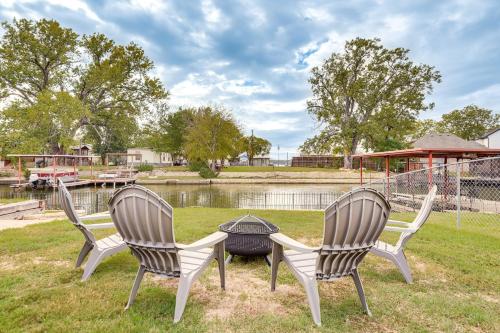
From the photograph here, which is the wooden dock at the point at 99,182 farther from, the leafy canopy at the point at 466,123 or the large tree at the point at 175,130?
the leafy canopy at the point at 466,123

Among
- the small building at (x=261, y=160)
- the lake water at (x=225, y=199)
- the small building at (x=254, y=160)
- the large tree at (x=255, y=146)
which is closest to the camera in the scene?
the lake water at (x=225, y=199)

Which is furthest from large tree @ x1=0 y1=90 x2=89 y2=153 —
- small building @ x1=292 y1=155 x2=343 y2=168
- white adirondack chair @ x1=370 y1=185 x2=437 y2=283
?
small building @ x1=292 y1=155 x2=343 y2=168

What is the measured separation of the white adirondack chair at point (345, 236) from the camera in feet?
8.11

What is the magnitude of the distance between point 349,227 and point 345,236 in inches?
3.4

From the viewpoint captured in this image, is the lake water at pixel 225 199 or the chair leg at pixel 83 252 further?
the lake water at pixel 225 199

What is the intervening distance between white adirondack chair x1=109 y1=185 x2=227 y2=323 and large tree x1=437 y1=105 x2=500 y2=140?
5205 cm

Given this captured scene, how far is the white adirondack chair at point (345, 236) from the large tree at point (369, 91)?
3294cm

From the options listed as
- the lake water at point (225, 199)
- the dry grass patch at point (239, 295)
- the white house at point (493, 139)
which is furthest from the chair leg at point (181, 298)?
the white house at point (493, 139)

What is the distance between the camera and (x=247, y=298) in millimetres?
3059

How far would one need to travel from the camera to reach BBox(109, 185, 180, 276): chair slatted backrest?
2.49m

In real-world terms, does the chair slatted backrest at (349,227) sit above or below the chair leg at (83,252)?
above

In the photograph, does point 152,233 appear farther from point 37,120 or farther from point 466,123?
point 466,123

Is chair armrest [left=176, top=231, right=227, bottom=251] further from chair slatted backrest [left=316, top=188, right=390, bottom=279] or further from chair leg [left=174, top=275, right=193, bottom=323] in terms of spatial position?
chair slatted backrest [left=316, top=188, right=390, bottom=279]

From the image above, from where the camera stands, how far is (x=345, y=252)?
254cm
